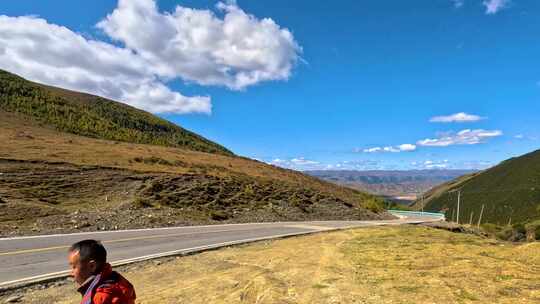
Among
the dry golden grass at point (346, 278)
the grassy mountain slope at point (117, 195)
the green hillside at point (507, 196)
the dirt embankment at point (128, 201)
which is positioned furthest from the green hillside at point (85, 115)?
the green hillside at point (507, 196)

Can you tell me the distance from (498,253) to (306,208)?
85.0 feet

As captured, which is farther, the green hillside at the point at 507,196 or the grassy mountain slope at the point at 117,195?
the green hillside at the point at 507,196

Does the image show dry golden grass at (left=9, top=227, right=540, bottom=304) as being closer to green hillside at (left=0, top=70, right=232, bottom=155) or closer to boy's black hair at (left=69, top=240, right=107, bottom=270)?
boy's black hair at (left=69, top=240, right=107, bottom=270)

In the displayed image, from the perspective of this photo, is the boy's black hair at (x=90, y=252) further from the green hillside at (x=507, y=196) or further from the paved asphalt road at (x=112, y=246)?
the green hillside at (x=507, y=196)

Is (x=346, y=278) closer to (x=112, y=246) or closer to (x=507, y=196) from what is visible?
(x=112, y=246)

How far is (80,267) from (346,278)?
290 inches

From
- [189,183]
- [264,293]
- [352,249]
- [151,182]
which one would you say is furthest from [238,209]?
[264,293]

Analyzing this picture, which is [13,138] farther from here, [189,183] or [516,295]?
[516,295]

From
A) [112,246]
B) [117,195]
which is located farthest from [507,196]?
[112,246]

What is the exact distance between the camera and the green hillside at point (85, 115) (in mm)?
67750

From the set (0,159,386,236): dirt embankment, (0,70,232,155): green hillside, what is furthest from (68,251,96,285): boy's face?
(0,70,232,155): green hillside

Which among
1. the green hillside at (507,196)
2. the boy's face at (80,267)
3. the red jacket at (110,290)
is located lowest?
the red jacket at (110,290)

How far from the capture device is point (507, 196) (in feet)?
486

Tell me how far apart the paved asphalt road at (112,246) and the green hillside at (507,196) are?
373ft
